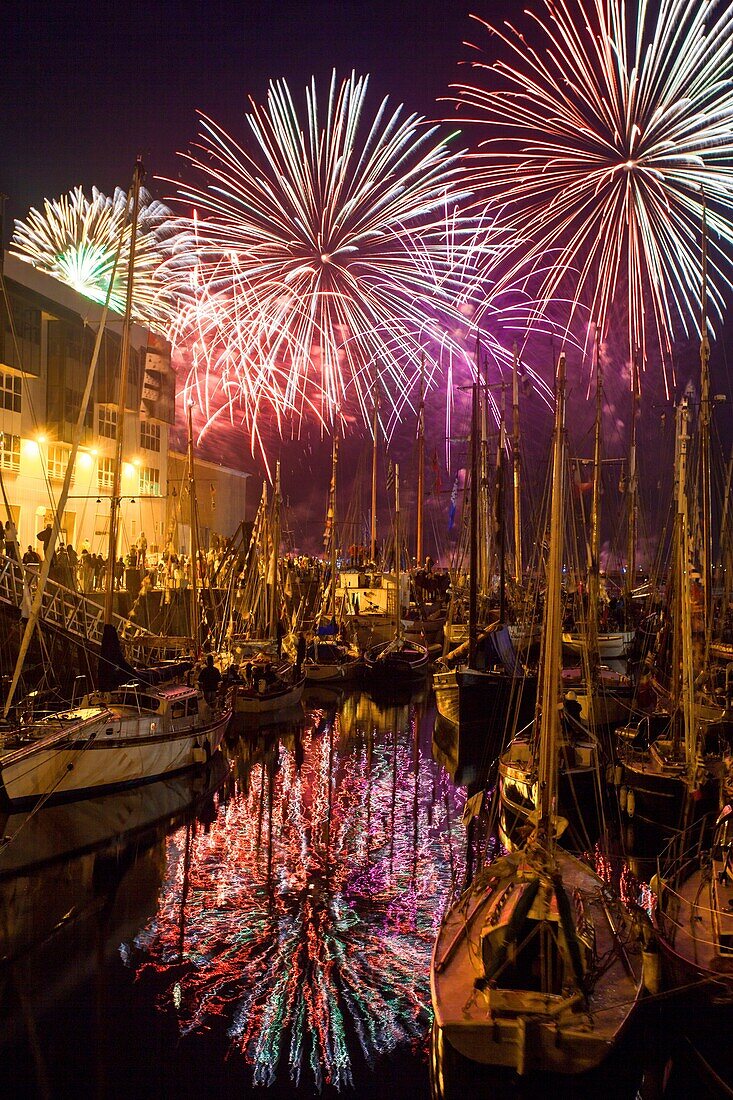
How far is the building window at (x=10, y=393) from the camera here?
43094 mm

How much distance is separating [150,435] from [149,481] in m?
3.25

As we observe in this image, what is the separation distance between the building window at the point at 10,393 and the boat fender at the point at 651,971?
40774 millimetres

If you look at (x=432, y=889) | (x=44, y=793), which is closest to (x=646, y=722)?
(x=432, y=889)

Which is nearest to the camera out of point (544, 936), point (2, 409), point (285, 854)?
point (544, 936)

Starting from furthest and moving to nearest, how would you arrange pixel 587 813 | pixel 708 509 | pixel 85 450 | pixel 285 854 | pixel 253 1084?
1. pixel 85 450
2. pixel 708 509
3. pixel 587 813
4. pixel 285 854
5. pixel 253 1084

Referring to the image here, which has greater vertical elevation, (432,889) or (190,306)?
(190,306)

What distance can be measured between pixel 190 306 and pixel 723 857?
34.1 meters

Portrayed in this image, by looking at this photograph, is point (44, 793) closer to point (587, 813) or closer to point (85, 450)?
point (587, 813)

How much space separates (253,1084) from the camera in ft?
36.3

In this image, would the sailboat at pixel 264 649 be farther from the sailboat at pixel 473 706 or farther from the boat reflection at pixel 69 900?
the boat reflection at pixel 69 900

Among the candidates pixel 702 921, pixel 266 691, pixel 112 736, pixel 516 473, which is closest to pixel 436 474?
pixel 516 473

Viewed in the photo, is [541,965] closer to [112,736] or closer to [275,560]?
[112,736]

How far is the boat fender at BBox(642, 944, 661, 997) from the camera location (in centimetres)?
A: 1125

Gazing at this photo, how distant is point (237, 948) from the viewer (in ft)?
48.0
